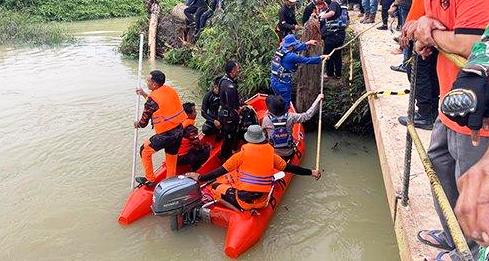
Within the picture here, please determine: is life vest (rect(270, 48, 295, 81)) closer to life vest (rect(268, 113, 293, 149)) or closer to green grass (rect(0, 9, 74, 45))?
life vest (rect(268, 113, 293, 149))

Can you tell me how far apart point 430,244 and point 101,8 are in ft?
81.5

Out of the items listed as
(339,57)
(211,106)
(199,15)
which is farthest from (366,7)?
(211,106)

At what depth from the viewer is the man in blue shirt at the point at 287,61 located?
714 centimetres

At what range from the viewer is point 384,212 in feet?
20.4

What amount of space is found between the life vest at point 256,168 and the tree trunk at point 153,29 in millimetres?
10194

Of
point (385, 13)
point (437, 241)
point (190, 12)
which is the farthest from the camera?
point (190, 12)

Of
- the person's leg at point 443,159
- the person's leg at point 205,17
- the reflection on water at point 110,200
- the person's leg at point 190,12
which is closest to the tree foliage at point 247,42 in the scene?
the reflection on water at point 110,200

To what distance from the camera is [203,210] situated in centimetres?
557

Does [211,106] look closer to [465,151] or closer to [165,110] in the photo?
[165,110]

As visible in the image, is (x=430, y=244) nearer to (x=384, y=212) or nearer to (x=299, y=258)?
(x=299, y=258)

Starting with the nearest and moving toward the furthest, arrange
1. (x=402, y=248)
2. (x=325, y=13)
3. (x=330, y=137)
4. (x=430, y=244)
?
(x=430, y=244)
(x=402, y=248)
(x=325, y=13)
(x=330, y=137)

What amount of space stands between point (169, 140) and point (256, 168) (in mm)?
1375

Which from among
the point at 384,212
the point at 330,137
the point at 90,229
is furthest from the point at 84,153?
the point at 384,212

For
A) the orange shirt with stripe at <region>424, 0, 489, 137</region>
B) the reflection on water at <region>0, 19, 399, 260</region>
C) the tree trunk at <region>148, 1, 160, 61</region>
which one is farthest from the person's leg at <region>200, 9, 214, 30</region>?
the orange shirt with stripe at <region>424, 0, 489, 137</region>
